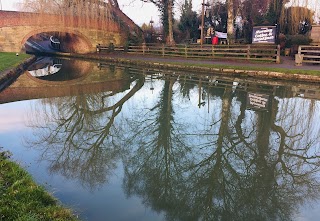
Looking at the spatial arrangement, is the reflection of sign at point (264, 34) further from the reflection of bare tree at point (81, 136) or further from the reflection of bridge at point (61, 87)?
the reflection of bare tree at point (81, 136)

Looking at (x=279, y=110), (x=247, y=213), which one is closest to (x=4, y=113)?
(x=247, y=213)

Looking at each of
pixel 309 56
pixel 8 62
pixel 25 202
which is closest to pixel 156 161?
pixel 25 202

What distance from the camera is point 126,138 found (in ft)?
21.0

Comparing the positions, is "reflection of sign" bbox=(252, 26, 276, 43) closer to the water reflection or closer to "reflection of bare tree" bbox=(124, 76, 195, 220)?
"reflection of bare tree" bbox=(124, 76, 195, 220)

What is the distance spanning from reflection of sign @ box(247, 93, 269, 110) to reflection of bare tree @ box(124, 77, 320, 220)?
48.8 inches

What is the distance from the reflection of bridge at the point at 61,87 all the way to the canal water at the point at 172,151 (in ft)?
0.55

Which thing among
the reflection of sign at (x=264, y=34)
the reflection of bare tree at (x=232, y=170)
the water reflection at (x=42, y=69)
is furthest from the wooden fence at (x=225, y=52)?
the reflection of bare tree at (x=232, y=170)

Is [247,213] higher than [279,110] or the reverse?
the reverse

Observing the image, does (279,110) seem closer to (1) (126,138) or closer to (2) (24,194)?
(1) (126,138)

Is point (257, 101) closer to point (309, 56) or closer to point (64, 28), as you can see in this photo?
point (309, 56)

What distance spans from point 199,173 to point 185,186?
507mm

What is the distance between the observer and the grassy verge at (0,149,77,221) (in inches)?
118

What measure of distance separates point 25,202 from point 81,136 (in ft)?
10.9

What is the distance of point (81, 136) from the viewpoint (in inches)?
257
